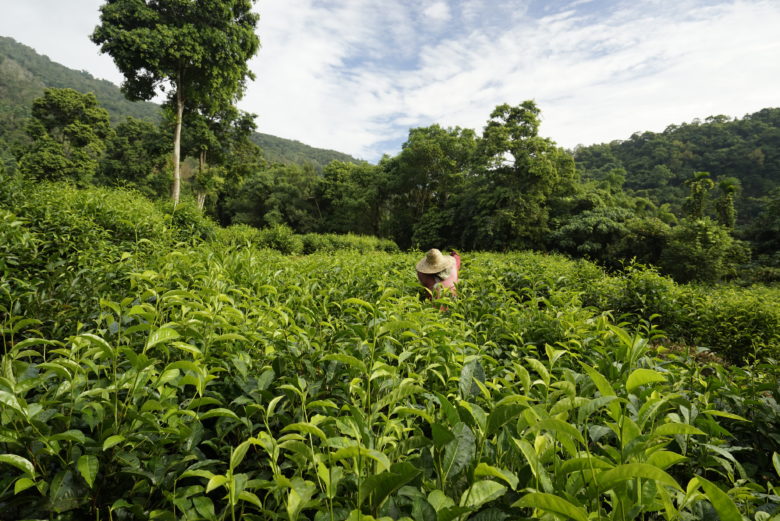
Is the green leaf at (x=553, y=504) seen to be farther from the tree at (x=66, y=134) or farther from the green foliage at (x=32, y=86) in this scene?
the green foliage at (x=32, y=86)

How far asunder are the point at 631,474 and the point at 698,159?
50.8m

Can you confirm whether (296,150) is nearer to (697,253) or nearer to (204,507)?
(697,253)

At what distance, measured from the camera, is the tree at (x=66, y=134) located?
2044 centimetres

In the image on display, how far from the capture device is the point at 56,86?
2608 inches

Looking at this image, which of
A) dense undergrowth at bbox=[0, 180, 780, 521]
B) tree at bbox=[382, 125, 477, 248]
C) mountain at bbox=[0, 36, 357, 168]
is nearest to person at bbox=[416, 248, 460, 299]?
dense undergrowth at bbox=[0, 180, 780, 521]

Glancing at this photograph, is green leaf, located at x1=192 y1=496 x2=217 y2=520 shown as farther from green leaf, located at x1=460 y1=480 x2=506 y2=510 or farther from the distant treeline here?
the distant treeline

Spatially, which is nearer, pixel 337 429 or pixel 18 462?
pixel 18 462

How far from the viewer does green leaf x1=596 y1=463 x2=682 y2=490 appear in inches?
19.6

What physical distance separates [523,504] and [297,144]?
105 meters

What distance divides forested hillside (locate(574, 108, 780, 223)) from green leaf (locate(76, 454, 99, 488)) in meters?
36.3

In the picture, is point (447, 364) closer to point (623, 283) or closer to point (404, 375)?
point (404, 375)

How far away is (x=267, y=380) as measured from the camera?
1.11 meters

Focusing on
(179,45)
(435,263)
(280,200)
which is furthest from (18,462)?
(280,200)

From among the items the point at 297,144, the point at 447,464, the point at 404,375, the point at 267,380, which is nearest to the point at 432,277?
the point at 404,375
